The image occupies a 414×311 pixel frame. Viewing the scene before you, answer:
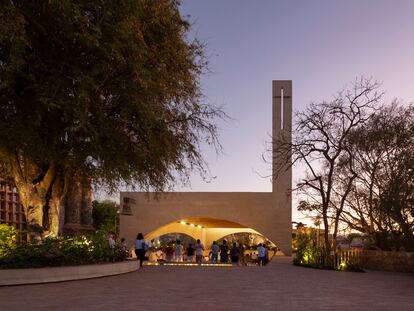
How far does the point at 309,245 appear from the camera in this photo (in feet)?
89.9

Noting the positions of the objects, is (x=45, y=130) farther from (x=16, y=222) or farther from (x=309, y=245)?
(x=309, y=245)

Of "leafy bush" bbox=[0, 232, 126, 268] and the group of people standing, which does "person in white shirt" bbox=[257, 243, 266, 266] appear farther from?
"leafy bush" bbox=[0, 232, 126, 268]

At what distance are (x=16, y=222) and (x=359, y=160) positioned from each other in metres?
16.0

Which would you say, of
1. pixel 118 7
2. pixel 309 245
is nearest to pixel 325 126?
pixel 309 245

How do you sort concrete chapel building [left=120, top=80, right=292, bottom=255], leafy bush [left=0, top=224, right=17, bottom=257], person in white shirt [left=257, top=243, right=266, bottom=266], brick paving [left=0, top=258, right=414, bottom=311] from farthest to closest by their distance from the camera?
concrete chapel building [left=120, top=80, right=292, bottom=255] < person in white shirt [left=257, top=243, right=266, bottom=266] < leafy bush [left=0, top=224, right=17, bottom=257] < brick paving [left=0, top=258, right=414, bottom=311]

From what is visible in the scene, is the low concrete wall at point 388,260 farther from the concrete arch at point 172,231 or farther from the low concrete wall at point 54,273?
the concrete arch at point 172,231

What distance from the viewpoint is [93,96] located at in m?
16.2

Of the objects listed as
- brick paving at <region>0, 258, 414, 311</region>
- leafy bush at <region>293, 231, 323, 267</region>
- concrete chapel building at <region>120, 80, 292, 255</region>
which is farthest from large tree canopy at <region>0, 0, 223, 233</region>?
concrete chapel building at <region>120, 80, 292, 255</region>

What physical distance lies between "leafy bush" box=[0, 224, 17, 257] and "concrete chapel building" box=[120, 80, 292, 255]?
67.8 ft

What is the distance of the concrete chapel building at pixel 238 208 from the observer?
1478 inches

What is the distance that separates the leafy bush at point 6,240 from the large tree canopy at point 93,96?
3.72 feet

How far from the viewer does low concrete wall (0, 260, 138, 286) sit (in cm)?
1441

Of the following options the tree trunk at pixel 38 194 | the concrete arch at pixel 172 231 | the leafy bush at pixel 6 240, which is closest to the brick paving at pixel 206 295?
the leafy bush at pixel 6 240

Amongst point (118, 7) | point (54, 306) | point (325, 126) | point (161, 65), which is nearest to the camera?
point (54, 306)
